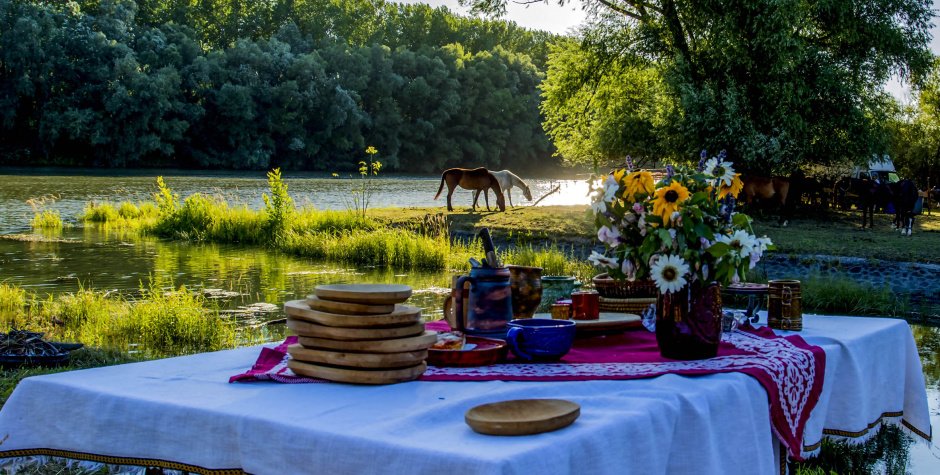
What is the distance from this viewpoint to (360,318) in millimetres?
2414

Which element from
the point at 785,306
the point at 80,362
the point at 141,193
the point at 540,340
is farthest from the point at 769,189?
the point at 141,193

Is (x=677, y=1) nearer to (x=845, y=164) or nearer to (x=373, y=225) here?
(x=845, y=164)

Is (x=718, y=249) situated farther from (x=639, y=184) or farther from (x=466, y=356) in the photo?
(x=466, y=356)

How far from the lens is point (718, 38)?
2116cm

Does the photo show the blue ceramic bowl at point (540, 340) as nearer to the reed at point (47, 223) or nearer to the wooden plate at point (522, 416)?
the wooden plate at point (522, 416)

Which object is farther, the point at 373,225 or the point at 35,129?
the point at 35,129

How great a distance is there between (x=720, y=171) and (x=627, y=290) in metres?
0.86

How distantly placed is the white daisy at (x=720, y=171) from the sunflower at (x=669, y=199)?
23 centimetres

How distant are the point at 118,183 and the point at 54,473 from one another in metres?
43.6

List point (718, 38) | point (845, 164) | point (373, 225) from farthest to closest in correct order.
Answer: point (845, 164) → point (718, 38) → point (373, 225)

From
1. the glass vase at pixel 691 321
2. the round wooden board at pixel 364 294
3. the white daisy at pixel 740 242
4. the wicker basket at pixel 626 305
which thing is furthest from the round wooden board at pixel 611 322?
the round wooden board at pixel 364 294

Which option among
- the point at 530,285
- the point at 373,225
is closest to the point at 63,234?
the point at 373,225

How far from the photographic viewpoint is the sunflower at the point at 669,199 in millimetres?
2746

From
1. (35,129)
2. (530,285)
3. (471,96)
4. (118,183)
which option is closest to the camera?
(530,285)
